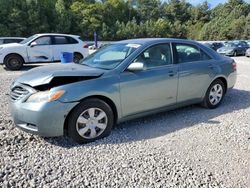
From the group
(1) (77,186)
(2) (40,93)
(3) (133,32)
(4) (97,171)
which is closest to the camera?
(1) (77,186)

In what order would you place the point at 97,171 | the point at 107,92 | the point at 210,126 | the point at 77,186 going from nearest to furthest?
the point at 77,186
the point at 97,171
the point at 107,92
the point at 210,126

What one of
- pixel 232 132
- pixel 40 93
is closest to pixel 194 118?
pixel 232 132

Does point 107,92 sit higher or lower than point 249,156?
higher

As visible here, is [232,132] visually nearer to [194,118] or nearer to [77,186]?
[194,118]

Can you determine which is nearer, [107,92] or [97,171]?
[97,171]

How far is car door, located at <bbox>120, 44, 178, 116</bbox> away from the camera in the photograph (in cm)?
442

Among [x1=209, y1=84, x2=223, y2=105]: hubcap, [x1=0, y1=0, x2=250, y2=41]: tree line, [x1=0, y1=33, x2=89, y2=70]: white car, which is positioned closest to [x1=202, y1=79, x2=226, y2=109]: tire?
[x1=209, y1=84, x2=223, y2=105]: hubcap

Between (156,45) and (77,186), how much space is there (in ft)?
9.41

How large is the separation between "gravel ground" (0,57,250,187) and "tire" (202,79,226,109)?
2.06 feet

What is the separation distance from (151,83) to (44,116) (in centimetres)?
183

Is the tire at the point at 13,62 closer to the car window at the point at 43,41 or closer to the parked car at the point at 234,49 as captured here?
the car window at the point at 43,41

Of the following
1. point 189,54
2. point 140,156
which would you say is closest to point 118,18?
point 189,54

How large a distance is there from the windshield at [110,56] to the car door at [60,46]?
7.47 m

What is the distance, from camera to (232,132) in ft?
15.1
